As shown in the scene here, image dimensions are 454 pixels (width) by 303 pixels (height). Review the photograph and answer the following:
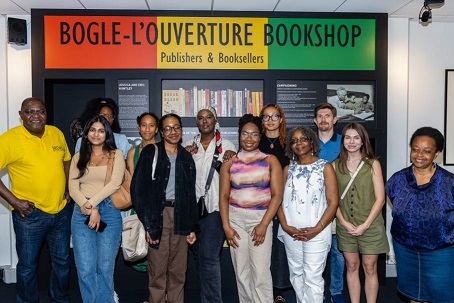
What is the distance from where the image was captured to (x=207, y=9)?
4609 mm

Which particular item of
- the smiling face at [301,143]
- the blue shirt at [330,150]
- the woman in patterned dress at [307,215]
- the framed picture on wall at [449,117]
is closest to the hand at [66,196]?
the woman in patterned dress at [307,215]

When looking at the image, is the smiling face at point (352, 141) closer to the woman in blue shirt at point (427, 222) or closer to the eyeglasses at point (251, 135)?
the woman in blue shirt at point (427, 222)

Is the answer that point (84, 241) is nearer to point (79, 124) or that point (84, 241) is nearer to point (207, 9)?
point (79, 124)

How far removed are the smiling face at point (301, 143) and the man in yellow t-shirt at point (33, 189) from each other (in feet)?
6.49

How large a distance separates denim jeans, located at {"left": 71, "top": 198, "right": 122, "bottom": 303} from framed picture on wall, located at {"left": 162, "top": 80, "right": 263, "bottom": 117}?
5.39 feet

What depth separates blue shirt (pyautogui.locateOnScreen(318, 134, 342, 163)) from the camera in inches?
149

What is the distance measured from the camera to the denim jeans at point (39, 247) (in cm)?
350

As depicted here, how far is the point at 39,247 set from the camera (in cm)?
359

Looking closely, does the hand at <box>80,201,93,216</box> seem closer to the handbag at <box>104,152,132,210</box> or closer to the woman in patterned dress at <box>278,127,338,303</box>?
the handbag at <box>104,152,132,210</box>

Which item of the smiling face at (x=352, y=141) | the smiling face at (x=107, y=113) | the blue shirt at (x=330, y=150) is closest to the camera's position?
the smiling face at (x=352, y=141)

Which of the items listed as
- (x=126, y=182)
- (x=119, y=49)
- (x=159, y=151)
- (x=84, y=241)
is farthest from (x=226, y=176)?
(x=119, y=49)

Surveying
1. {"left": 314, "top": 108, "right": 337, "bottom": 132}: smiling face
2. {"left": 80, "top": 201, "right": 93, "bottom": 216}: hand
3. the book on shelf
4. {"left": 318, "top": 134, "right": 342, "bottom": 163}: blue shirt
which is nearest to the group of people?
{"left": 80, "top": 201, "right": 93, "bottom": 216}: hand

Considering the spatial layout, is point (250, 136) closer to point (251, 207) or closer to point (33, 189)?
point (251, 207)

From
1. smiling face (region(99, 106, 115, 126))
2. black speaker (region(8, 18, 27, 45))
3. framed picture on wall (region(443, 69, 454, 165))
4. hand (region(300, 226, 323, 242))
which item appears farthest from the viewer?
framed picture on wall (region(443, 69, 454, 165))
